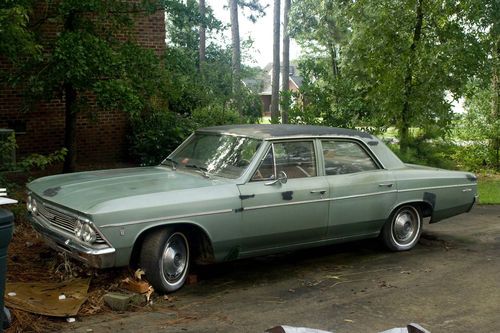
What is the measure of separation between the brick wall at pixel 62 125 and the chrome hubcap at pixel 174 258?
5.67 meters

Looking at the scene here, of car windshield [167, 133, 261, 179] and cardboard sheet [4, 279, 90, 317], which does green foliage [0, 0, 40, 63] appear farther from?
cardboard sheet [4, 279, 90, 317]

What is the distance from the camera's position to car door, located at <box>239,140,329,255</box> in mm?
5824

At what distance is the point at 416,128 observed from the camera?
1280cm

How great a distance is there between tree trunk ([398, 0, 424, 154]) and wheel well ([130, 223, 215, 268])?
25.6ft

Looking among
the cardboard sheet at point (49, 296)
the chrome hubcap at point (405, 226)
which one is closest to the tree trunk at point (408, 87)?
the chrome hubcap at point (405, 226)

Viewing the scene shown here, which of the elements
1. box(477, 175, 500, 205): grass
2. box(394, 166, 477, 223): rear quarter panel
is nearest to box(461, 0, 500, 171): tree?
box(477, 175, 500, 205): grass

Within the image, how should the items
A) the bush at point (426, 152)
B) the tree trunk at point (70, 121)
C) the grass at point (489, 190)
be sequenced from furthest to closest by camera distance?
the bush at point (426, 152)
the grass at point (489, 190)
the tree trunk at point (70, 121)

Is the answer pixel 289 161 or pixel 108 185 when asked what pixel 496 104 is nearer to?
pixel 289 161

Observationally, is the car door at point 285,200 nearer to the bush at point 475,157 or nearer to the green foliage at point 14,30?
the green foliage at point 14,30

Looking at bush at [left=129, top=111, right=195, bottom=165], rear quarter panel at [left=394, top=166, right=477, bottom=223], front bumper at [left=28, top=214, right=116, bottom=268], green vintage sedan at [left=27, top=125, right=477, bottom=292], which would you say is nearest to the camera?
front bumper at [left=28, top=214, right=116, bottom=268]

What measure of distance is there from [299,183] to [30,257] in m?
2.90

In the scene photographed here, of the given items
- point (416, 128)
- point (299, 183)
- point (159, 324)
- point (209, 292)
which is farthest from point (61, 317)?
point (416, 128)

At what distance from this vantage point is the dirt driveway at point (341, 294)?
4.82 metres

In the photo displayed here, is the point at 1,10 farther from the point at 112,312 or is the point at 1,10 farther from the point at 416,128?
the point at 416,128
